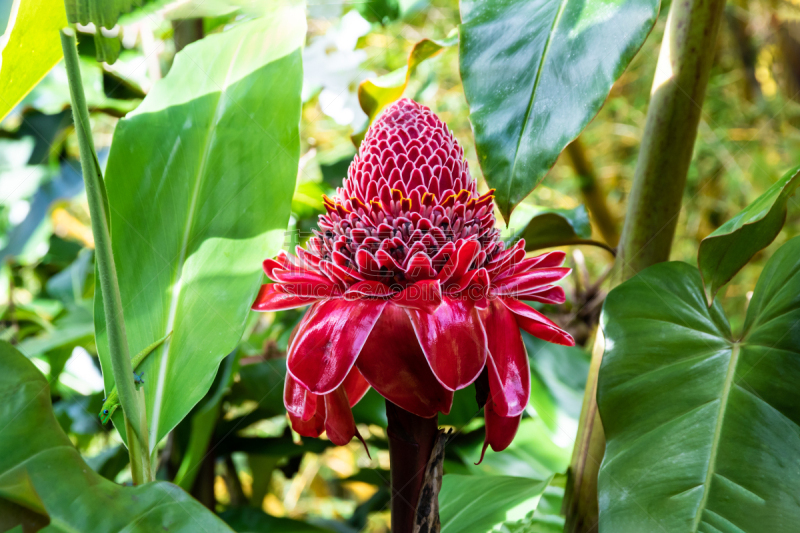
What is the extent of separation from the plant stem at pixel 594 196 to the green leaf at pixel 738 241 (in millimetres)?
→ 1187

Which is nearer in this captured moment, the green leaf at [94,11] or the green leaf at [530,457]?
the green leaf at [94,11]

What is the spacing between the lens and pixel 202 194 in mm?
501

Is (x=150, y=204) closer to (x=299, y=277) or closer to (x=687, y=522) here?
(x=299, y=277)

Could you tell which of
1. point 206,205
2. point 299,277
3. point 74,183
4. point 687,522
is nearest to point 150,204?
point 206,205

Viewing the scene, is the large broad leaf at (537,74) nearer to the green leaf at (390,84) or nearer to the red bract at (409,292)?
the red bract at (409,292)

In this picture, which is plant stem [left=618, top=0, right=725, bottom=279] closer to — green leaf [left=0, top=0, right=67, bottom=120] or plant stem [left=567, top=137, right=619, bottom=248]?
green leaf [left=0, top=0, right=67, bottom=120]

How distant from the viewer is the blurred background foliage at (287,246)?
2.21 feet

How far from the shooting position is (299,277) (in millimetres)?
385

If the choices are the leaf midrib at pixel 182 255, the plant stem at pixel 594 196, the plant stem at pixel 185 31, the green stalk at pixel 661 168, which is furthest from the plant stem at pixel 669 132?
the plant stem at pixel 594 196

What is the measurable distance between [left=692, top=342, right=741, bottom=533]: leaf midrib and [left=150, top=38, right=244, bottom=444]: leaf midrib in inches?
15.5

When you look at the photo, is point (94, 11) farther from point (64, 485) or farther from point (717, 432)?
point (717, 432)

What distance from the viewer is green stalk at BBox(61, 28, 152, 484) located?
12.6 inches

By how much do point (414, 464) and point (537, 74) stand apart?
0.27 meters

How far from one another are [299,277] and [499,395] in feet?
0.52
